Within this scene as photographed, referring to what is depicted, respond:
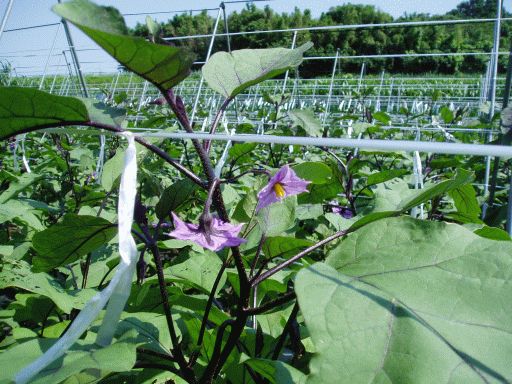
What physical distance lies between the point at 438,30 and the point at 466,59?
4.89m

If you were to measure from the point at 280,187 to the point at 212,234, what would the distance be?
4.4 inches

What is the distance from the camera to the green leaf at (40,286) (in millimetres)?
697

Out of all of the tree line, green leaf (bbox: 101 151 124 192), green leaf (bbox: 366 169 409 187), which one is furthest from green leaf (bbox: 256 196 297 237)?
the tree line

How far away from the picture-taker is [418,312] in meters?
0.38

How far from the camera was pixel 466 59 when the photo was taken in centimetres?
2670

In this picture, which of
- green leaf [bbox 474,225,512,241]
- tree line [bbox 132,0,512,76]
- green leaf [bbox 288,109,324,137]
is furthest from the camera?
tree line [bbox 132,0,512,76]

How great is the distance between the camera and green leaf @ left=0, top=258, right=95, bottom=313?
0.70 metres

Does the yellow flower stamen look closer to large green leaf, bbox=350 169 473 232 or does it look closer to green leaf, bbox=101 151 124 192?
large green leaf, bbox=350 169 473 232

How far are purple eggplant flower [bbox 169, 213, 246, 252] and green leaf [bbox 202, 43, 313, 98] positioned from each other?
0.57ft

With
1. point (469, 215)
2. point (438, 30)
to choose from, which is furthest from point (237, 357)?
point (438, 30)

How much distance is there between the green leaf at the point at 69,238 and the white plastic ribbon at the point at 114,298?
0.45 ft

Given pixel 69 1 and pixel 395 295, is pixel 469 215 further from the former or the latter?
pixel 69 1

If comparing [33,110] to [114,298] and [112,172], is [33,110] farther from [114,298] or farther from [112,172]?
[112,172]

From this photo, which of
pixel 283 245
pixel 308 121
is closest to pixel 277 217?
pixel 283 245
